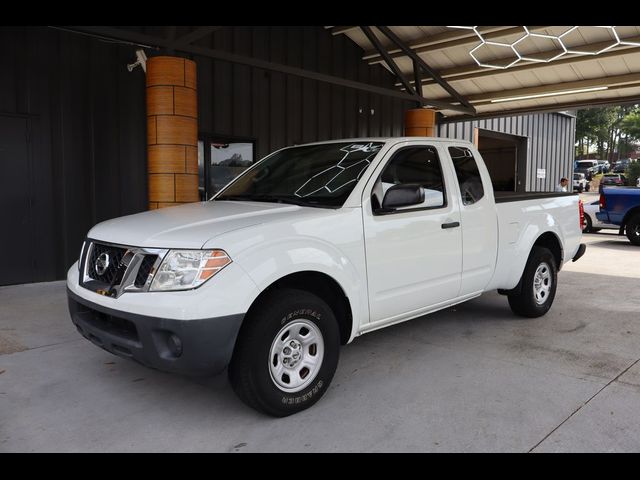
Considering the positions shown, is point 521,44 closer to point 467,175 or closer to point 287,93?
point 287,93

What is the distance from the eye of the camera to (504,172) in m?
21.4

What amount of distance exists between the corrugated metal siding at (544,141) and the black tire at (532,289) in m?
11.4

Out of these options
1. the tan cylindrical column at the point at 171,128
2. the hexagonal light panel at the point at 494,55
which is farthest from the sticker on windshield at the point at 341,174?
the hexagonal light panel at the point at 494,55

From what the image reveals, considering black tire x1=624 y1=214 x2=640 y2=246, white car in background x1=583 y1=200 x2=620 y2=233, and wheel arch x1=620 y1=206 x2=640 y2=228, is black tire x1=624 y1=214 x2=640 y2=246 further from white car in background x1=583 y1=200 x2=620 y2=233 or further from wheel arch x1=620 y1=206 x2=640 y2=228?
white car in background x1=583 y1=200 x2=620 y2=233

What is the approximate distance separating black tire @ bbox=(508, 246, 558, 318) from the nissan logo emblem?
4.01 meters

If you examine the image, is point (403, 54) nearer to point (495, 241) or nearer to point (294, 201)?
point (495, 241)

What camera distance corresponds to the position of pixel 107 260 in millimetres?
3486

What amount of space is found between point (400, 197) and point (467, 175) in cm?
131

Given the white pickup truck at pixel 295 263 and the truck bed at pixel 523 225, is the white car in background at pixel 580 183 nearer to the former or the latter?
the truck bed at pixel 523 225

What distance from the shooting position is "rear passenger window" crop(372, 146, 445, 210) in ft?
14.0

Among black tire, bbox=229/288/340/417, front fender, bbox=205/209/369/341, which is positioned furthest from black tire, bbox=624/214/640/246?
black tire, bbox=229/288/340/417
